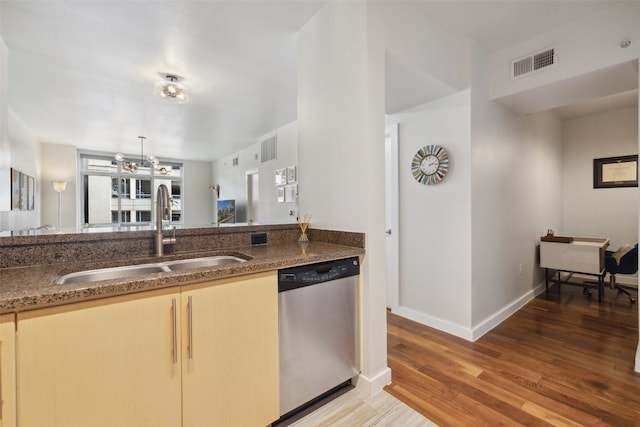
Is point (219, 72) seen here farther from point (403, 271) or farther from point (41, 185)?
point (41, 185)

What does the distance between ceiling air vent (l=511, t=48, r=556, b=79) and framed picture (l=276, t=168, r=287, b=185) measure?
10.5 ft

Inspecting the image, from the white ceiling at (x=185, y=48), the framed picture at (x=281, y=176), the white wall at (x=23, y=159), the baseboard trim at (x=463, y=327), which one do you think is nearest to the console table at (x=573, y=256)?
the baseboard trim at (x=463, y=327)

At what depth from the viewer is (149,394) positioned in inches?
43.3

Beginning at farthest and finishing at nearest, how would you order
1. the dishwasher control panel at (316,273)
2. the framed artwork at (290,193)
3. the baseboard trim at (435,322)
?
1. the framed artwork at (290,193)
2. the baseboard trim at (435,322)
3. the dishwasher control panel at (316,273)

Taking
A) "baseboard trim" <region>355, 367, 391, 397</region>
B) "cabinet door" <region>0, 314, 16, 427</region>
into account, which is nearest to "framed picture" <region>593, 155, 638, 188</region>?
"baseboard trim" <region>355, 367, 391, 397</region>

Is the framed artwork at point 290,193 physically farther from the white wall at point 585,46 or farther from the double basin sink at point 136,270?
the white wall at point 585,46

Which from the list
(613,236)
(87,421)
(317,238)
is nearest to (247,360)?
(87,421)

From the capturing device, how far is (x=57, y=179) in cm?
615

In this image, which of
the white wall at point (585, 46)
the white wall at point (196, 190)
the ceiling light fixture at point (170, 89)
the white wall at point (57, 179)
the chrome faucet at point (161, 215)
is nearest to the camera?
the chrome faucet at point (161, 215)

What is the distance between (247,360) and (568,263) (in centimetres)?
395

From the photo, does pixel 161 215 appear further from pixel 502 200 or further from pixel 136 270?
pixel 502 200

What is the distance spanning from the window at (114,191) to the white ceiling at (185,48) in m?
3.03

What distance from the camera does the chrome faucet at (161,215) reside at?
158 centimetres

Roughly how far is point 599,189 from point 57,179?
1032cm
